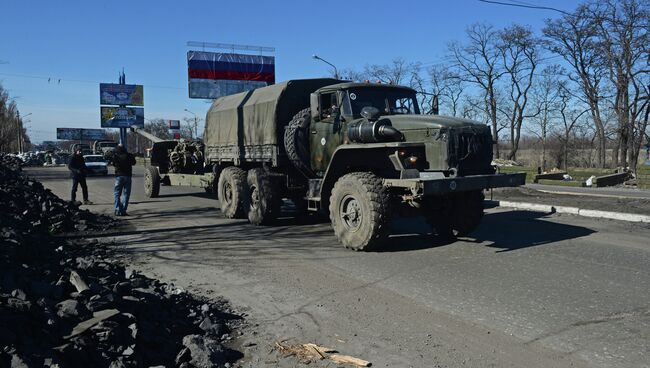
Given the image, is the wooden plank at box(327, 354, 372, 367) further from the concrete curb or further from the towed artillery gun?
the towed artillery gun

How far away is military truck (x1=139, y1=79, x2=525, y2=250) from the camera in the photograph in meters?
8.00

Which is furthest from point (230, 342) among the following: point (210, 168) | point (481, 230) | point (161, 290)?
point (210, 168)

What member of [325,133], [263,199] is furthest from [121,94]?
[325,133]

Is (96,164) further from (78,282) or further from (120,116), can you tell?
(120,116)

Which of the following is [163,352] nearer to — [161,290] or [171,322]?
[171,322]

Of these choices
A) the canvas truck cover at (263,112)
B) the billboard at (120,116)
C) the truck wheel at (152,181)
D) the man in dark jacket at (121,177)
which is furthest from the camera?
the billboard at (120,116)

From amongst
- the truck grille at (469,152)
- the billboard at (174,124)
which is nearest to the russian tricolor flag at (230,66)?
the truck grille at (469,152)

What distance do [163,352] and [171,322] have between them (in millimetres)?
586

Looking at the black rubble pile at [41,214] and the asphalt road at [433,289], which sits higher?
the black rubble pile at [41,214]

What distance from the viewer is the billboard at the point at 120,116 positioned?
2542 inches

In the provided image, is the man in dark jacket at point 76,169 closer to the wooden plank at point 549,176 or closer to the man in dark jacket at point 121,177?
the man in dark jacket at point 121,177

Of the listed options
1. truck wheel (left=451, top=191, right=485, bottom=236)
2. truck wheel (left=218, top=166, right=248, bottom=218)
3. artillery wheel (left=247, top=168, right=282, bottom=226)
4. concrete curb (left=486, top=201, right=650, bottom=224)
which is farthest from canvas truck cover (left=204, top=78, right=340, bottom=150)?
concrete curb (left=486, top=201, right=650, bottom=224)

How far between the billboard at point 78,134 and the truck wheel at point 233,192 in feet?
365

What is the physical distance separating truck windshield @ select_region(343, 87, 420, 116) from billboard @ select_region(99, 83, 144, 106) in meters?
60.8
